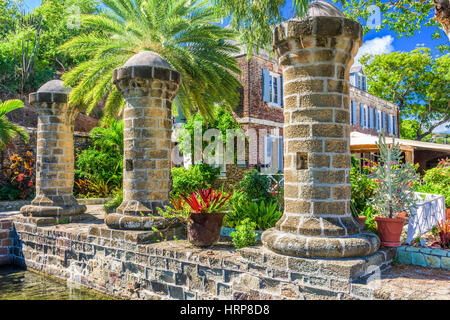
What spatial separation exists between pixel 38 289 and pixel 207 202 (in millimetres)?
3726

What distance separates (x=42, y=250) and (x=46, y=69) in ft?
56.6

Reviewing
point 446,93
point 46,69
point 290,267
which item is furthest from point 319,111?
point 446,93

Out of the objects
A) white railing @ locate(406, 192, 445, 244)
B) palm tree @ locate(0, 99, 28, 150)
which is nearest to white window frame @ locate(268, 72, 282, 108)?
palm tree @ locate(0, 99, 28, 150)

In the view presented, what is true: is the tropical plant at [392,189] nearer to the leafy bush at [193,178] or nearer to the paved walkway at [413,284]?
the paved walkway at [413,284]

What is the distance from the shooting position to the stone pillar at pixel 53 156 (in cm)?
858

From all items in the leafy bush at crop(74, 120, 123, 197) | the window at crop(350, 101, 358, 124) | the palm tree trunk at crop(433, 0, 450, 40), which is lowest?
the leafy bush at crop(74, 120, 123, 197)

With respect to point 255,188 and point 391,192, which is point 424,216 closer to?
point 391,192

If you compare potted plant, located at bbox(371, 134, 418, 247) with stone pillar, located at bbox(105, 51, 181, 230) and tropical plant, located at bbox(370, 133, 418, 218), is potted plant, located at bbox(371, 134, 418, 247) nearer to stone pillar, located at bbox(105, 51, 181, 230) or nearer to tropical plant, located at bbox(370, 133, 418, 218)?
tropical plant, located at bbox(370, 133, 418, 218)

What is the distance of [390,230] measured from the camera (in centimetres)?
500

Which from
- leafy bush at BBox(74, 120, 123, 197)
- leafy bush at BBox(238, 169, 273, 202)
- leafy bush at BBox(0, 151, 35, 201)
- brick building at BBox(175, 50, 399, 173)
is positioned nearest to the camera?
leafy bush at BBox(238, 169, 273, 202)

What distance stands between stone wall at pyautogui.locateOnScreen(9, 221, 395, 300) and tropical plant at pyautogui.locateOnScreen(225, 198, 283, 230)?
1116mm

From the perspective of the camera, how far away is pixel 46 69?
22094mm

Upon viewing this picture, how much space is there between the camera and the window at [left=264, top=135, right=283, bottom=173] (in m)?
17.2
